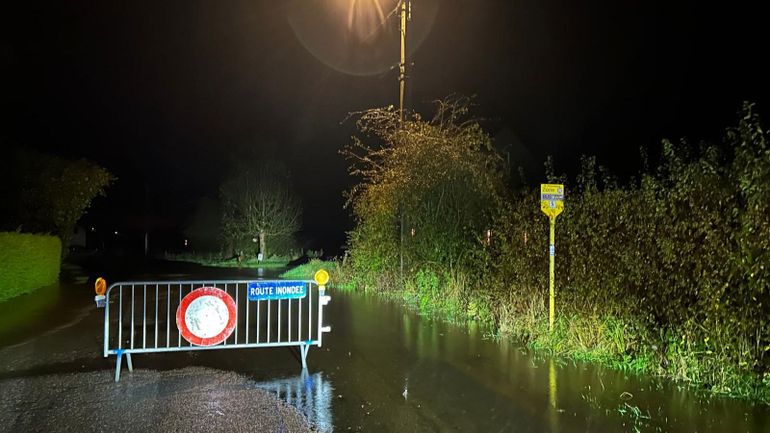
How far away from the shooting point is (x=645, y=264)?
7.27 m


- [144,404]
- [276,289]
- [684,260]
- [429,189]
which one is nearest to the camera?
[144,404]

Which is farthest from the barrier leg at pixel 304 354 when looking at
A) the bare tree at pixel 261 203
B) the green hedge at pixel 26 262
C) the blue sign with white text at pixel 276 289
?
the bare tree at pixel 261 203

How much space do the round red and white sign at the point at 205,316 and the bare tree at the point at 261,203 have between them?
33213 mm

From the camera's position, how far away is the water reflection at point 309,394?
222 inches

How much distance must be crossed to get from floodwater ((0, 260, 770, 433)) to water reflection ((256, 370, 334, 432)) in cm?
1

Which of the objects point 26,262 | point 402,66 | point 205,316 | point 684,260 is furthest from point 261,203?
point 684,260

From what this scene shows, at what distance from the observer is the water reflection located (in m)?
5.63

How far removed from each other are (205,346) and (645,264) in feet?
18.2

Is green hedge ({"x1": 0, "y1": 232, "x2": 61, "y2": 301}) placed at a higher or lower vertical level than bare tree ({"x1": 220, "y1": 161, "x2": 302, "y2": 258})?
lower

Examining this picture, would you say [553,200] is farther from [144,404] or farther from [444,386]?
[144,404]

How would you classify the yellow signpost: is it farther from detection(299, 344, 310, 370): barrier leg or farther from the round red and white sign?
the round red and white sign

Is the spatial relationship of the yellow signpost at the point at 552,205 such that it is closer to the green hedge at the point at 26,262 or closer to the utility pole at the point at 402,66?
the utility pole at the point at 402,66

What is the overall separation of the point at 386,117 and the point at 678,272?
33.4ft

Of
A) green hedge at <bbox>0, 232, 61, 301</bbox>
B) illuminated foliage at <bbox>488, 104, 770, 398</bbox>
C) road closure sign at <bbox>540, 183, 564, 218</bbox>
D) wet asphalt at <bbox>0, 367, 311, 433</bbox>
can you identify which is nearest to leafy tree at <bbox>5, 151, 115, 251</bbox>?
green hedge at <bbox>0, 232, 61, 301</bbox>
